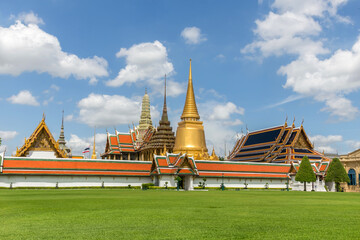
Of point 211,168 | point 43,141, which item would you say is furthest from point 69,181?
point 211,168

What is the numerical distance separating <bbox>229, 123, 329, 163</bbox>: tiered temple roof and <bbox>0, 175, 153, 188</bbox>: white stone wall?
87.4ft

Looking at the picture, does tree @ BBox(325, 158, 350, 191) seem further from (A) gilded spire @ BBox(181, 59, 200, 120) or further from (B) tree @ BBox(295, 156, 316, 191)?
(A) gilded spire @ BBox(181, 59, 200, 120)

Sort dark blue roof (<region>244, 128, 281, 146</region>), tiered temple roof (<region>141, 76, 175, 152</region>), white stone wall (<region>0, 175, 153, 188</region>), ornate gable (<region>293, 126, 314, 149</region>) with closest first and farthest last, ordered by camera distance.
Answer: white stone wall (<region>0, 175, 153, 188</region>)
ornate gable (<region>293, 126, 314, 149</region>)
dark blue roof (<region>244, 128, 281, 146</region>)
tiered temple roof (<region>141, 76, 175, 152</region>)

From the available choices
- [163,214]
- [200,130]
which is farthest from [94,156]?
[163,214]

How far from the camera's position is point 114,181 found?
52375 mm

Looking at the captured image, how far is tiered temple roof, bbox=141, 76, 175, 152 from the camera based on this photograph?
79.4 meters

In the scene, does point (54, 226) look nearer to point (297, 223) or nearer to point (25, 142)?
point (297, 223)

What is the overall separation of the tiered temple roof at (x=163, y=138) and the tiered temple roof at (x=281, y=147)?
48.5ft

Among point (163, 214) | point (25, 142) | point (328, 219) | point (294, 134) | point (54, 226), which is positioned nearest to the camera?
point (54, 226)

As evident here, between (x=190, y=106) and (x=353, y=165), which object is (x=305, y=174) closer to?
(x=353, y=165)

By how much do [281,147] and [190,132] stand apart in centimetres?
1650

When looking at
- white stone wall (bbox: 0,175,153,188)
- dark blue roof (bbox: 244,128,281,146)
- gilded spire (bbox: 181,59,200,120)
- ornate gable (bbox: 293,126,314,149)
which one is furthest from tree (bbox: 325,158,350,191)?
gilded spire (bbox: 181,59,200,120)

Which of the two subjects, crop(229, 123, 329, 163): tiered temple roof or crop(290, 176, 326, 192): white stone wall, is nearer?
crop(290, 176, 326, 192): white stone wall

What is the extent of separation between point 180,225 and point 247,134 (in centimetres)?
7208
